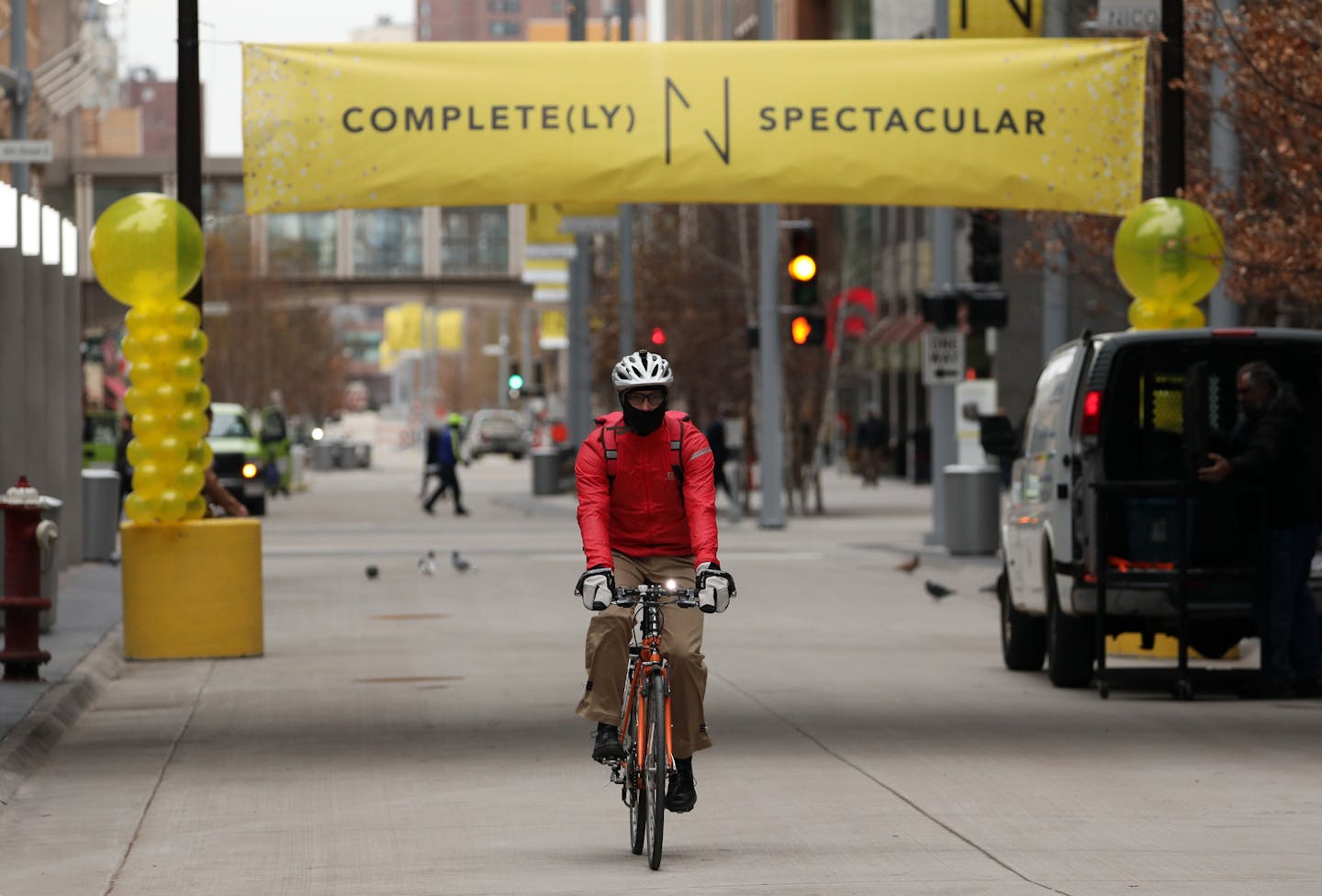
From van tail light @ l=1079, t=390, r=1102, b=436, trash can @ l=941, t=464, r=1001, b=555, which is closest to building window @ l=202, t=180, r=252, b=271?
trash can @ l=941, t=464, r=1001, b=555

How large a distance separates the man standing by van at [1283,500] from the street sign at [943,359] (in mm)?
17359

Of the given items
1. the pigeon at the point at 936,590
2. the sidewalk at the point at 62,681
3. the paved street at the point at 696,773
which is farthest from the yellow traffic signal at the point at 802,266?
the paved street at the point at 696,773

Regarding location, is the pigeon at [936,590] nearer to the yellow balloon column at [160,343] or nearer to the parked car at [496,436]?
the yellow balloon column at [160,343]

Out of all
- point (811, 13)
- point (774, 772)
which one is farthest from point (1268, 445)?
point (811, 13)

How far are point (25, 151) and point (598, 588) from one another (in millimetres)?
18777

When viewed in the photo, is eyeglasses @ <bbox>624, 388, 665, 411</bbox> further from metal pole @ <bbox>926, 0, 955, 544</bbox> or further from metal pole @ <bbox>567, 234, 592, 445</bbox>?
metal pole @ <bbox>567, 234, 592, 445</bbox>

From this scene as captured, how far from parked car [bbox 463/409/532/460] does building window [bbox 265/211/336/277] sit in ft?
26.8

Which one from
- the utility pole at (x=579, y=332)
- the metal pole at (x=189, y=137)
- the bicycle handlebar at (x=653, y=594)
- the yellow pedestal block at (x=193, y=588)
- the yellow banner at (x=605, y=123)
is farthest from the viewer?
the utility pole at (x=579, y=332)

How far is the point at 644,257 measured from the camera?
5334 centimetres

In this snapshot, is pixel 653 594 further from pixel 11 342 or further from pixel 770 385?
pixel 770 385

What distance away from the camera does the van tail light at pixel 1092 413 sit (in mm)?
15898

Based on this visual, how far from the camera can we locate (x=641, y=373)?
9930mm

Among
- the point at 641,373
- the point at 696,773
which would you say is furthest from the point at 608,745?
the point at 696,773

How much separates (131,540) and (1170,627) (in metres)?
7.06
